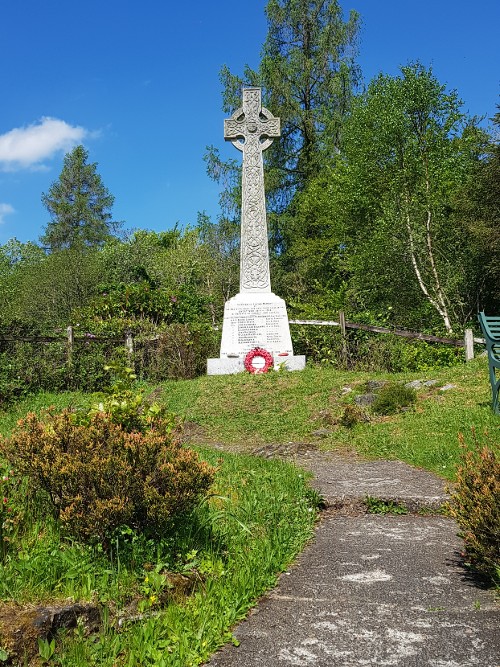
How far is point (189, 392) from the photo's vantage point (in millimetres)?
12531

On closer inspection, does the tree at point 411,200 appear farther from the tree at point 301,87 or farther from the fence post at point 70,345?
the fence post at point 70,345

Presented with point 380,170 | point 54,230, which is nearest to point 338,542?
point 380,170

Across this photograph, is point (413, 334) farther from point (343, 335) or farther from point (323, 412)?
point (323, 412)

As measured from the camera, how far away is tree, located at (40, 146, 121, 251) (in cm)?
4825

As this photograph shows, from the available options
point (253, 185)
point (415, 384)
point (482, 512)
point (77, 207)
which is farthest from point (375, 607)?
point (77, 207)

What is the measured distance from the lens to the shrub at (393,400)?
9508 mm

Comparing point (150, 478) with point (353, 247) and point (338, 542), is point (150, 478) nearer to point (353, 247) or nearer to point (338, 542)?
point (338, 542)

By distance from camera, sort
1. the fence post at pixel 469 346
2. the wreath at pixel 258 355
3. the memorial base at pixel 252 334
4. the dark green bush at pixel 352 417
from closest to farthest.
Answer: the dark green bush at pixel 352 417
the fence post at pixel 469 346
the wreath at pixel 258 355
the memorial base at pixel 252 334

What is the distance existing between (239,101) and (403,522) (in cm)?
2806

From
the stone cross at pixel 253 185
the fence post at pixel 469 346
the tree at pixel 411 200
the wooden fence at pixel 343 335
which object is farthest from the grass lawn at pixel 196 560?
the tree at pixel 411 200

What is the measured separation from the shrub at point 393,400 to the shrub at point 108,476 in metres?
6.40

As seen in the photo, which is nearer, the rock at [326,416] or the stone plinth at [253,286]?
the rock at [326,416]

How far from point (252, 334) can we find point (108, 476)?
37.8 feet

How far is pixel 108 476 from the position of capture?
10.8 feet
